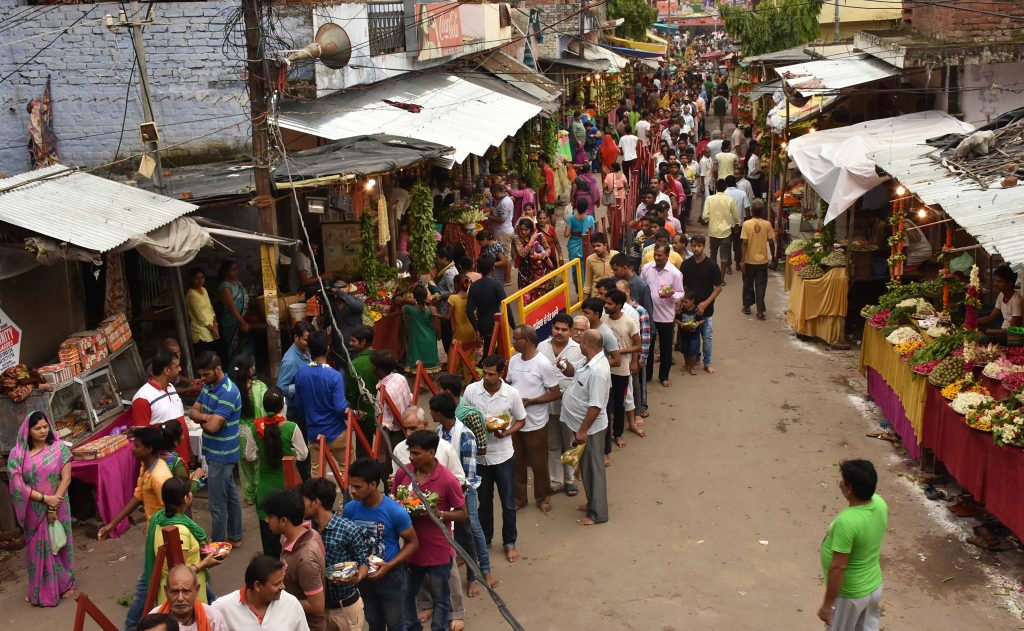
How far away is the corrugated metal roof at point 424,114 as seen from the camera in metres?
15.1

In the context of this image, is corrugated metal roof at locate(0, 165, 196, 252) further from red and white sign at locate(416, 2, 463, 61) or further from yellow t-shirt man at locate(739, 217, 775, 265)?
red and white sign at locate(416, 2, 463, 61)

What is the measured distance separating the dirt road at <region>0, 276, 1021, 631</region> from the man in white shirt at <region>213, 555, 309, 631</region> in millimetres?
2712

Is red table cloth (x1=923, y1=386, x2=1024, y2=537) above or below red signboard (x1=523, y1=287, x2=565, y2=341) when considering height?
below

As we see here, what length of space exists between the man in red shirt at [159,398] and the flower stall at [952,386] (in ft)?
21.8

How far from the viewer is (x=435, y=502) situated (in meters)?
6.80

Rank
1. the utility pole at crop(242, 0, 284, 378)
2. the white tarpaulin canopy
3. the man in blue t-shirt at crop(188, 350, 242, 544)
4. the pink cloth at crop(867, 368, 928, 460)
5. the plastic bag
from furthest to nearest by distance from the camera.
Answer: the white tarpaulin canopy
the utility pole at crop(242, 0, 284, 378)
the pink cloth at crop(867, 368, 928, 460)
the plastic bag
the man in blue t-shirt at crop(188, 350, 242, 544)

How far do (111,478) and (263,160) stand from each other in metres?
3.77

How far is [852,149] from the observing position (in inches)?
555

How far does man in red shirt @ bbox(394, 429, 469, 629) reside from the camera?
6715 millimetres

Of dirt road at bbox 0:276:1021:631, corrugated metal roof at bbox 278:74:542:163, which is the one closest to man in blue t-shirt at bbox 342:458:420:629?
dirt road at bbox 0:276:1021:631

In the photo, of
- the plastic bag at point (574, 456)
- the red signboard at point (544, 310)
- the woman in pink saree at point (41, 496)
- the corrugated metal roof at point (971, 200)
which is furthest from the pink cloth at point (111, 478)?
the corrugated metal roof at point (971, 200)

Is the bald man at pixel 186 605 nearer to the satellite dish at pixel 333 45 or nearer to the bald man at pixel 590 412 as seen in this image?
the bald man at pixel 590 412

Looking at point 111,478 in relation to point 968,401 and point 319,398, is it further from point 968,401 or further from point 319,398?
point 968,401

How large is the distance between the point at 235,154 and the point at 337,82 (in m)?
2.11
